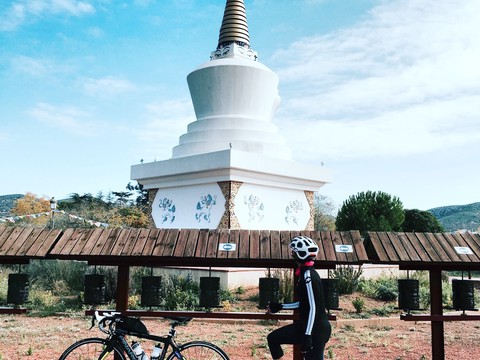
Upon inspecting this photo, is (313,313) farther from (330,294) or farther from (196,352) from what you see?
(330,294)

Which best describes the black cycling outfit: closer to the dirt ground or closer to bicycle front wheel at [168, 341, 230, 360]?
bicycle front wheel at [168, 341, 230, 360]

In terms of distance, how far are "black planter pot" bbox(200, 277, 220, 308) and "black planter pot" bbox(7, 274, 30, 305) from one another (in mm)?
1995

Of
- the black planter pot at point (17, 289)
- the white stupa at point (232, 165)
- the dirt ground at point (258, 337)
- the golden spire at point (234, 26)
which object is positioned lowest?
the dirt ground at point (258, 337)

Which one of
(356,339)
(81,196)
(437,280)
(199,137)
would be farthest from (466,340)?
(81,196)

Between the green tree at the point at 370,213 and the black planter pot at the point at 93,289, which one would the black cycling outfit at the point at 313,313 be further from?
the green tree at the point at 370,213

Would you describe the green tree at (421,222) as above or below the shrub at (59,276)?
above

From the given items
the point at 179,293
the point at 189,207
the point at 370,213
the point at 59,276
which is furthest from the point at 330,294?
the point at 370,213

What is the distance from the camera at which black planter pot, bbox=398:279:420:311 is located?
208 inches

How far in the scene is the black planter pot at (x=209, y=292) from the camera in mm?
5375

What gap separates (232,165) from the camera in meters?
14.6

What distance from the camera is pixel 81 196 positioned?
40375mm

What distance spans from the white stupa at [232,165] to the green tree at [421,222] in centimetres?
1569

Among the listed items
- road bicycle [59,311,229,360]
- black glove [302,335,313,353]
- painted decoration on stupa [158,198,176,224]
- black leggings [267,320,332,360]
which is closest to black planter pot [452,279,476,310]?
black leggings [267,320,332,360]

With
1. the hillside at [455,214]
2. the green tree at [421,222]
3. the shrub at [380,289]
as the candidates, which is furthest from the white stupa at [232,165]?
the hillside at [455,214]
